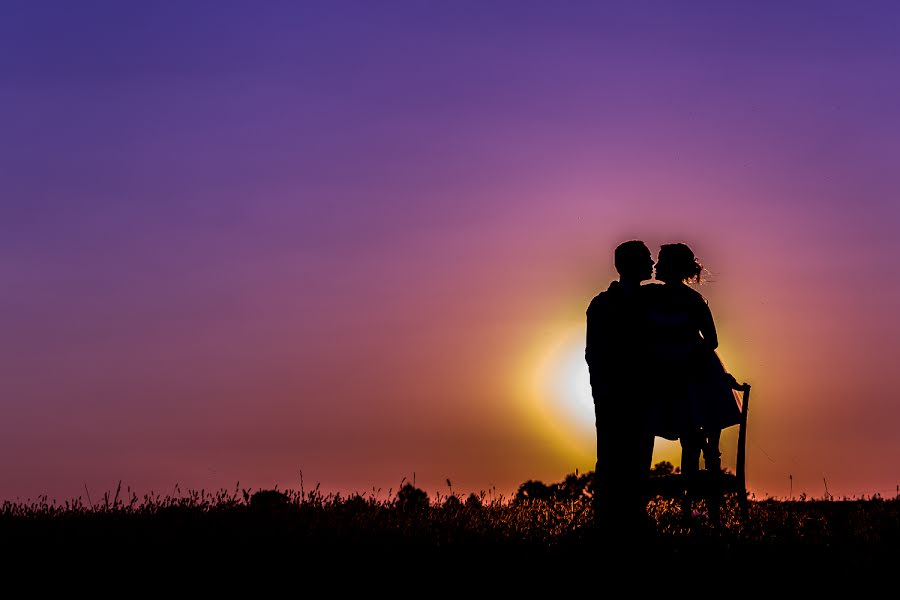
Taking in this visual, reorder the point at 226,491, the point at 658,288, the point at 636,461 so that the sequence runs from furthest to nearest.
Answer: the point at 226,491
the point at 658,288
the point at 636,461

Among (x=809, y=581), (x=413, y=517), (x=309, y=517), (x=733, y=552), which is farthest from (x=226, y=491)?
(x=809, y=581)

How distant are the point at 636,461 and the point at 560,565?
1.67 metres

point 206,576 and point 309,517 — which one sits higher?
point 309,517

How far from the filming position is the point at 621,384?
33.5 ft

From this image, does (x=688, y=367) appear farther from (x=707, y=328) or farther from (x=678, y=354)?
(x=707, y=328)

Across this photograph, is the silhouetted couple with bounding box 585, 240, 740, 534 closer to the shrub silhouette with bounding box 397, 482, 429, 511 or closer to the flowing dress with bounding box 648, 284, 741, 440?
the flowing dress with bounding box 648, 284, 741, 440

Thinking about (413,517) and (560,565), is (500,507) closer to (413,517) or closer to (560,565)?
(413,517)

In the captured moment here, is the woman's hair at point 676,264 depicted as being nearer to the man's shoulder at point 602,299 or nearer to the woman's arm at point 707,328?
the woman's arm at point 707,328

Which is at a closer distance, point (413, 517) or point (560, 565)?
point (560, 565)

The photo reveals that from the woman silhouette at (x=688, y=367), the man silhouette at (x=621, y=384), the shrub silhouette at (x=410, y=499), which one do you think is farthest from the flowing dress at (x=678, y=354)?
the shrub silhouette at (x=410, y=499)

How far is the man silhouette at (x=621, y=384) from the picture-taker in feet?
33.4

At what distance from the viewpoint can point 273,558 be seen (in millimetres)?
9125

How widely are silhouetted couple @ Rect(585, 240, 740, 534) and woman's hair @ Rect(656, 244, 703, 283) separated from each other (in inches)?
0.4

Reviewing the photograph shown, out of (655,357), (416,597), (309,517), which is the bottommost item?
(416,597)
